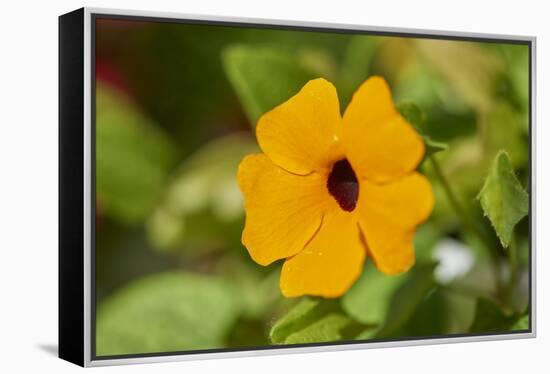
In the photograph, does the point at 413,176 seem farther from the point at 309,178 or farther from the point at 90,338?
the point at 90,338

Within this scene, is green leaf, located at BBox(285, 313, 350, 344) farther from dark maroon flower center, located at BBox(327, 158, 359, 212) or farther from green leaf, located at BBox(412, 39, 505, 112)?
green leaf, located at BBox(412, 39, 505, 112)

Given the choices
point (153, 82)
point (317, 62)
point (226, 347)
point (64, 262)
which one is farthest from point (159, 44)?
point (226, 347)

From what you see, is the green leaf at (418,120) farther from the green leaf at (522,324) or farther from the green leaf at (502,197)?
the green leaf at (522,324)

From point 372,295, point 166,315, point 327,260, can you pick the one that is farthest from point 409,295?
point 166,315

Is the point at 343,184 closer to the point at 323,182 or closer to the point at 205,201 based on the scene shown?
the point at 323,182

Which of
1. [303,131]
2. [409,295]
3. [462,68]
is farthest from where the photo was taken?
[462,68]

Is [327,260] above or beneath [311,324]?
above
